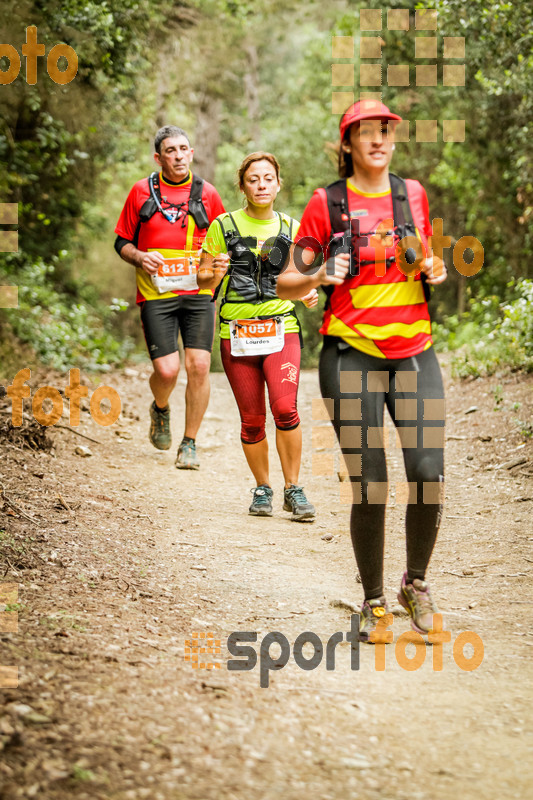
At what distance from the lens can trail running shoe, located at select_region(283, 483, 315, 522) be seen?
577 centimetres

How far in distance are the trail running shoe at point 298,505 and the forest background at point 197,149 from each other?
2.15 meters

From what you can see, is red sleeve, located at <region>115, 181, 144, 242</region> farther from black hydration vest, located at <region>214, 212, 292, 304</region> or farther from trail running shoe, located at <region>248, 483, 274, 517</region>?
trail running shoe, located at <region>248, 483, 274, 517</region>

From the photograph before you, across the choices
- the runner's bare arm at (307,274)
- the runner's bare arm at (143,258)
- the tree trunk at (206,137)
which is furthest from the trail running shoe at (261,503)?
the tree trunk at (206,137)

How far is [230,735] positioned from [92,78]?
1000 cm

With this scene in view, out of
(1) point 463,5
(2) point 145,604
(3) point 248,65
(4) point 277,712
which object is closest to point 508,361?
(1) point 463,5

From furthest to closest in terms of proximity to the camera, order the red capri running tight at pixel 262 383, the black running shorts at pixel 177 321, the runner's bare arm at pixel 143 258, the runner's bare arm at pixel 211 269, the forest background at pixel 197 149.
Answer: the forest background at pixel 197 149 → the black running shorts at pixel 177 321 → the runner's bare arm at pixel 143 258 → the red capri running tight at pixel 262 383 → the runner's bare arm at pixel 211 269

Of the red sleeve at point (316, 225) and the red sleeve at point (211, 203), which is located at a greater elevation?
the red sleeve at point (211, 203)

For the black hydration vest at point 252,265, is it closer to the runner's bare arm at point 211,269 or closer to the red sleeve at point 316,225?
the runner's bare arm at point 211,269

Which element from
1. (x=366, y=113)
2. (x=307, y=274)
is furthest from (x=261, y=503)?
(x=366, y=113)

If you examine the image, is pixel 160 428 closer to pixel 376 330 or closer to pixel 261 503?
pixel 261 503

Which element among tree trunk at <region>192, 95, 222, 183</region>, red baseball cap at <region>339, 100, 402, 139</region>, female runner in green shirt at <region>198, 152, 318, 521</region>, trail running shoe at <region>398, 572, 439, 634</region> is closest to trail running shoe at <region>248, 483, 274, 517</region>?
female runner in green shirt at <region>198, 152, 318, 521</region>

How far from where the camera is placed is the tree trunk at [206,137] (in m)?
19.0

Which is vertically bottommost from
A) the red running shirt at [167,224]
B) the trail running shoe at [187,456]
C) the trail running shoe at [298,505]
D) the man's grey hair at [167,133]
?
the trail running shoe at [298,505]

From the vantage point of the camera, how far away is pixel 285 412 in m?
5.69
